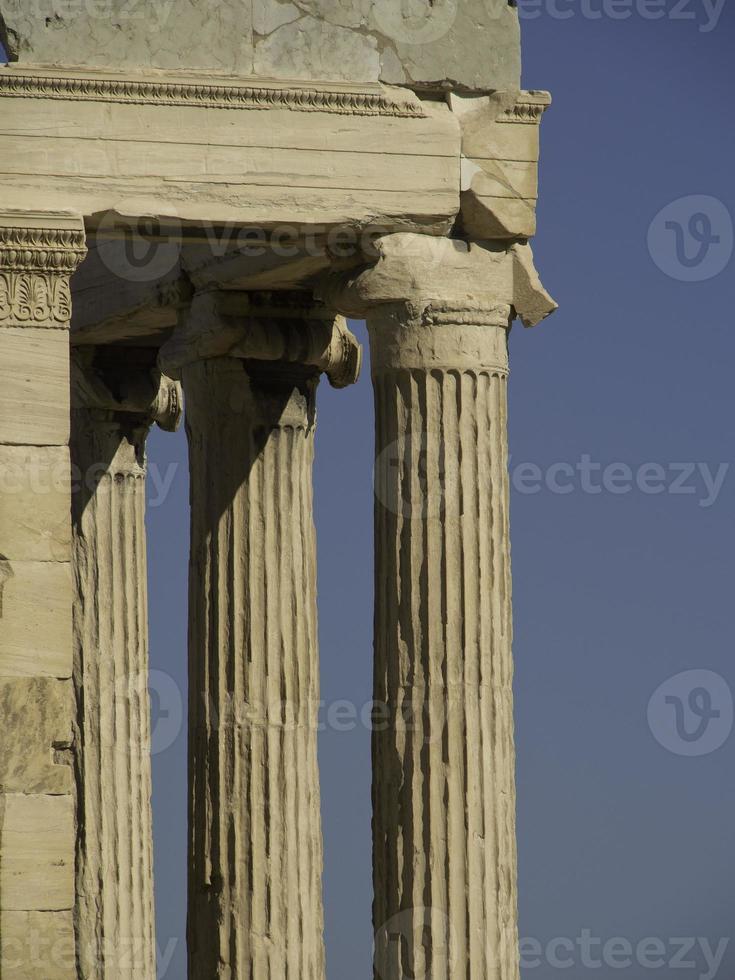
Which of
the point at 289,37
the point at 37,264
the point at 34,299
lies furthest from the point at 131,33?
the point at 34,299

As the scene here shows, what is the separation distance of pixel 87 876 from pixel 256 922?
482 centimetres

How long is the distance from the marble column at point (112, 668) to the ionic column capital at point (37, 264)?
9.49 m

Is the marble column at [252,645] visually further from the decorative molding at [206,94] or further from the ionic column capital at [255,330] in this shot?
the decorative molding at [206,94]

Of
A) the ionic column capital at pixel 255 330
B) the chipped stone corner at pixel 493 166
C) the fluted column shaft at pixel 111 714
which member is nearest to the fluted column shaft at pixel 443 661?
the chipped stone corner at pixel 493 166

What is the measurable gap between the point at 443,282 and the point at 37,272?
197 inches

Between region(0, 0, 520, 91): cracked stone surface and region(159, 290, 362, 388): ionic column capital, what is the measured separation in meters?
5.00

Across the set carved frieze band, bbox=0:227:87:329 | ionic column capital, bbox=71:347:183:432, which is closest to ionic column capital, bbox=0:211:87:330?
carved frieze band, bbox=0:227:87:329

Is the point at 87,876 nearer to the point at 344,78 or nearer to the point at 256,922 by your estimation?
the point at 256,922

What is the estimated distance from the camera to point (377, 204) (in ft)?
137

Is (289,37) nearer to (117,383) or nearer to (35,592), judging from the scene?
(35,592)

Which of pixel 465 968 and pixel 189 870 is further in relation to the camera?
pixel 189 870

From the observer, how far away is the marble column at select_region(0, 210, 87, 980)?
130ft

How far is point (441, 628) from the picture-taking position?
136 ft

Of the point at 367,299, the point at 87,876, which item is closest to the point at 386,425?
the point at 367,299
